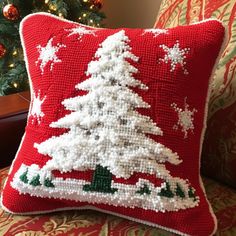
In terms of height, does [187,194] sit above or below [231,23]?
below

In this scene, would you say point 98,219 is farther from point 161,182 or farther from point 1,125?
point 1,125

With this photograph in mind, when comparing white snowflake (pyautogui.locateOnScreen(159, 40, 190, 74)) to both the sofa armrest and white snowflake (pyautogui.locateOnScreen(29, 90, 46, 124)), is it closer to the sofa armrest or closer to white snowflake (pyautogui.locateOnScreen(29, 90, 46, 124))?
white snowflake (pyautogui.locateOnScreen(29, 90, 46, 124))

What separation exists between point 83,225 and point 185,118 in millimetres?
255

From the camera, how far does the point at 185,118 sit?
1.99 feet

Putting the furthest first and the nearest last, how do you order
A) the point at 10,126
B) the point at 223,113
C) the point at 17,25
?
the point at 17,25 < the point at 10,126 < the point at 223,113

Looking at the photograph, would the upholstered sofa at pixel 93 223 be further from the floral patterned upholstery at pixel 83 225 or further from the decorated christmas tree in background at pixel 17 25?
the decorated christmas tree in background at pixel 17 25

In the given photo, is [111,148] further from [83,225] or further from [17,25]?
[17,25]

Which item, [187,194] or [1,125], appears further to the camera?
[1,125]

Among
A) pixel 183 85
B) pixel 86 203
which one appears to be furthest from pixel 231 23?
pixel 86 203

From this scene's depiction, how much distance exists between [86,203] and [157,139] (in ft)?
0.55

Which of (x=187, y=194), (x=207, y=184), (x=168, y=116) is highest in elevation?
(x=168, y=116)

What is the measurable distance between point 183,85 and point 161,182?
16cm

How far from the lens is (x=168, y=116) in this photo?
591 millimetres

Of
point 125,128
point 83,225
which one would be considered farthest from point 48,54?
point 83,225
